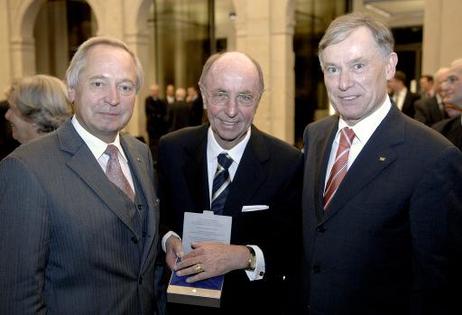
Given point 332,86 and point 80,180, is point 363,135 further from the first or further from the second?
point 80,180

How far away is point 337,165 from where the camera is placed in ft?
7.06

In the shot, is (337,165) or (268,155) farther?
(268,155)

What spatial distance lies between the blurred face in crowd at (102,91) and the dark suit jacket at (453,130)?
11.1 feet

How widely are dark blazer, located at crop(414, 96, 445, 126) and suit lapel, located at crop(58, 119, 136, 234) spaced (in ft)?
20.4

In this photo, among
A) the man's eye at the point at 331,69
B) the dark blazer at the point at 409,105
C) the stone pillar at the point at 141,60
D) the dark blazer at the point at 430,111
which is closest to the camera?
the man's eye at the point at 331,69

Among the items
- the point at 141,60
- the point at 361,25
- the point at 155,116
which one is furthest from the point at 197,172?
the point at 155,116

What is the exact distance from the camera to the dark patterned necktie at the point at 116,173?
2029 millimetres

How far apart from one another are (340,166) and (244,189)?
1.59ft

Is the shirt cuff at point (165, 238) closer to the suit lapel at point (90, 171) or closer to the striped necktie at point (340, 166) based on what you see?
the suit lapel at point (90, 171)

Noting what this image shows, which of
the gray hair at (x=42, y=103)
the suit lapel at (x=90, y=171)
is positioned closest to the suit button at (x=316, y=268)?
the suit lapel at (x=90, y=171)

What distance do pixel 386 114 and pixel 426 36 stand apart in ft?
28.1

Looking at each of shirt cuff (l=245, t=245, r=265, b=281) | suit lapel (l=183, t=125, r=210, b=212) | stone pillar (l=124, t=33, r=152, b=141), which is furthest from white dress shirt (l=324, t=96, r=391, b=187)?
stone pillar (l=124, t=33, r=152, b=141)

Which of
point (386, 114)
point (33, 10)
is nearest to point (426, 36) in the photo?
point (386, 114)

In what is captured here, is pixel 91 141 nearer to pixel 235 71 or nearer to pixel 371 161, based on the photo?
pixel 235 71
